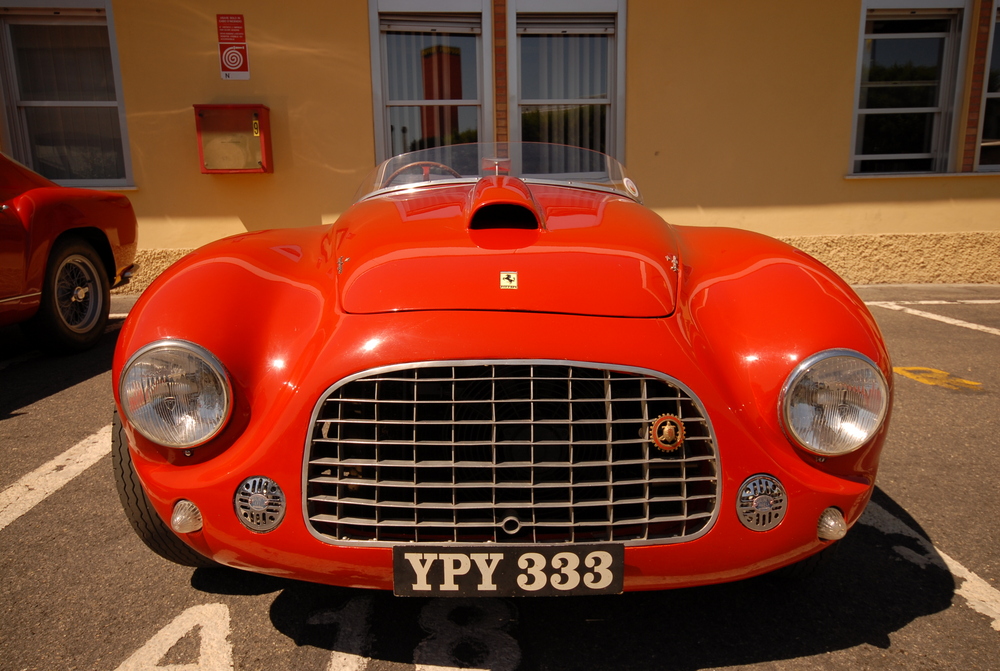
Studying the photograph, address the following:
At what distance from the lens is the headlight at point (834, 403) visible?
1661 mm

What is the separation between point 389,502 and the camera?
5.23ft

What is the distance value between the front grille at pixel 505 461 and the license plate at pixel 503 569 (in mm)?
43

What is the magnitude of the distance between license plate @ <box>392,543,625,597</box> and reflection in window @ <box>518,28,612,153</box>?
6.61m

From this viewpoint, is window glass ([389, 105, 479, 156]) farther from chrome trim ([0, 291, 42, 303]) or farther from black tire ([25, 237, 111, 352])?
chrome trim ([0, 291, 42, 303])

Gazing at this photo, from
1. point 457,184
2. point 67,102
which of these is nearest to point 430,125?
point 67,102

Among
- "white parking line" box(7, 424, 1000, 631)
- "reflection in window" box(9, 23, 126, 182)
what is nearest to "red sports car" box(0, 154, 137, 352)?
"white parking line" box(7, 424, 1000, 631)

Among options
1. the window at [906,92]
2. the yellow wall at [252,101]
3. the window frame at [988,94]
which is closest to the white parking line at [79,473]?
the yellow wall at [252,101]

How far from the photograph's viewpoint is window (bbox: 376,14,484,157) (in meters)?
7.24

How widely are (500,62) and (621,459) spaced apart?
21.3 feet

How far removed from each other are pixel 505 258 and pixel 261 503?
86 cm

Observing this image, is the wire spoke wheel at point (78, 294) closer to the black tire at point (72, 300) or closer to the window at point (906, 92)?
the black tire at point (72, 300)

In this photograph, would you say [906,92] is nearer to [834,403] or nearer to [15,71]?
[834,403]

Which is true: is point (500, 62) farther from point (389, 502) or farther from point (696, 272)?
point (389, 502)

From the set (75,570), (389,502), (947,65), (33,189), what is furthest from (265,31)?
(947,65)
